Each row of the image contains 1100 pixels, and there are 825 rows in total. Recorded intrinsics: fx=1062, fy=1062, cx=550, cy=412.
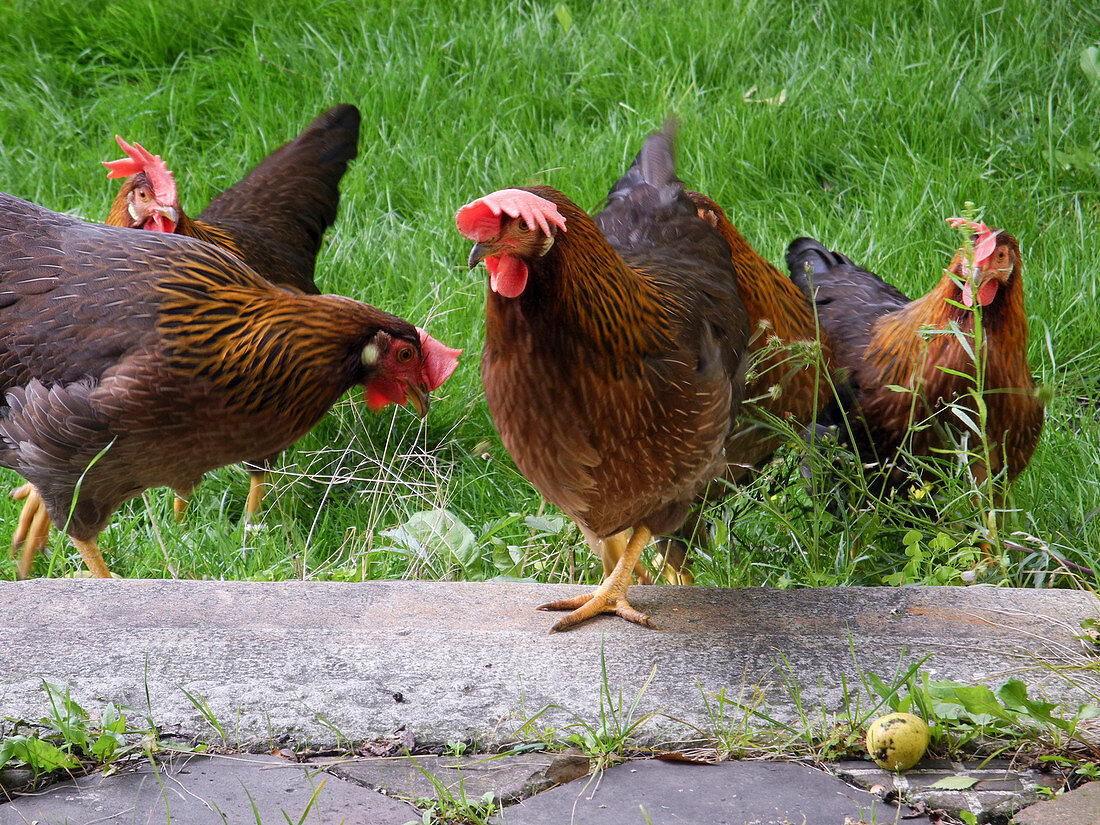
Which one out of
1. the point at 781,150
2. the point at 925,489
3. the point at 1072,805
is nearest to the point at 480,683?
the point at 1072,805

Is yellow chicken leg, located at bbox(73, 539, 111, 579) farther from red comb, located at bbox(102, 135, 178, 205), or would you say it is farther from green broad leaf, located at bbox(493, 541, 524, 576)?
red comb, located at bbox(102, 135, 178, 205)

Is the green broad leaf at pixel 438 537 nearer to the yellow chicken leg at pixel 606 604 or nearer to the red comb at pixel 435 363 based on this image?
the red comb at pixel 435 363

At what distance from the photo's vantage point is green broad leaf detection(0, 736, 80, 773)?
6.13 ft

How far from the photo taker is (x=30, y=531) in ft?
11.9

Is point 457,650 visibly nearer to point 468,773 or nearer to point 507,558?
point 468,773

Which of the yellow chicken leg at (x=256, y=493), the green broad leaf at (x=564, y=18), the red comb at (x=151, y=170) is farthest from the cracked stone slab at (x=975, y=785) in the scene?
the green broad leaf at (x=564, y=18)

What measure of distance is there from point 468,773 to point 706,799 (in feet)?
1.39

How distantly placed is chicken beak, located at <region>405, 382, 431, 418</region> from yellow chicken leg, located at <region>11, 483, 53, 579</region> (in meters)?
1.27

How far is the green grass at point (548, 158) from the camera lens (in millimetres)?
3371

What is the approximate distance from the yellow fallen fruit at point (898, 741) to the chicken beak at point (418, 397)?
2040mm

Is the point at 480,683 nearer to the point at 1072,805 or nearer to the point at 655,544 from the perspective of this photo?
the point at 1072,805

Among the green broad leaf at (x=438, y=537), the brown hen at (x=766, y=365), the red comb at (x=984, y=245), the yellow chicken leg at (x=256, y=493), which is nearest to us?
the brown hen at (x=766, y=365)

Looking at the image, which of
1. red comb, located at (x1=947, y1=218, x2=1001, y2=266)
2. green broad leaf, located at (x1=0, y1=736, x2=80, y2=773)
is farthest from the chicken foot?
red comb, located at (x1=947, y1=218, x2=1001, y2=266)

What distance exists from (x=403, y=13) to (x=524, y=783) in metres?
5.11
